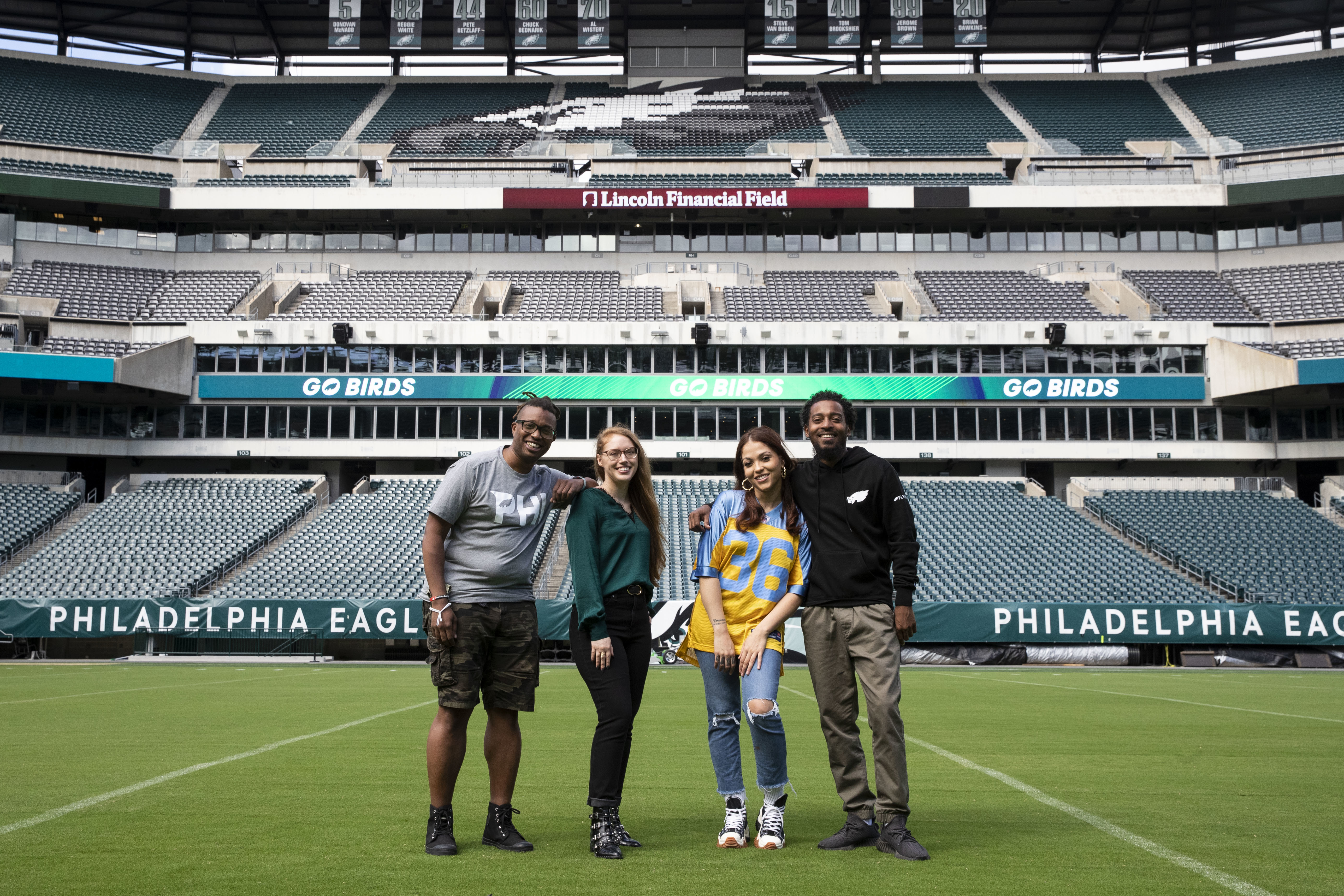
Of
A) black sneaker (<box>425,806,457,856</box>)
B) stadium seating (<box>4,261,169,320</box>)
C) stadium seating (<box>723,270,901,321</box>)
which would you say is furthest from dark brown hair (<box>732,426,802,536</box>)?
stadium seating (<box>4,261,169,320</box>)

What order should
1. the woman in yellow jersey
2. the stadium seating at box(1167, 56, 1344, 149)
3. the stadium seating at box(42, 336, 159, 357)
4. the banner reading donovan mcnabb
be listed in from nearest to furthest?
the woman in yellow jersey, the banner reading donovan mcnabb, the stadium seating at box(42, 336, 159, 357), the stadium seating at box(1167, 56, 1344, 149)

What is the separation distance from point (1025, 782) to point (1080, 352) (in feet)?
114

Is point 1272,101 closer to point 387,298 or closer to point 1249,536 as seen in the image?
point 1249,536

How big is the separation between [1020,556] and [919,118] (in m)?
26.8

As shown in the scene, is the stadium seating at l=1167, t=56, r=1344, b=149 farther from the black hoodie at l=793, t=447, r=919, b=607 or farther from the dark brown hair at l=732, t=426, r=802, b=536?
the dark brown hair at l=732, t=426, r=802, b=536

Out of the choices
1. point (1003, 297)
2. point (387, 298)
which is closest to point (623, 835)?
point (387, 298)

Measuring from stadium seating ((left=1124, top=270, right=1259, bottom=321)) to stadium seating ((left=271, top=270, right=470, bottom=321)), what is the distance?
2765 centimetres

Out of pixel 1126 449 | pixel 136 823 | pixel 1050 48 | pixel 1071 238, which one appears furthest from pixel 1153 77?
pixel 136 823

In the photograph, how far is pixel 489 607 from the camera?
534 centimetres

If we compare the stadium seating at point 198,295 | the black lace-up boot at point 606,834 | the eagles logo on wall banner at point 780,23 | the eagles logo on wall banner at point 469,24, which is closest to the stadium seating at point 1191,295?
the eagles logo on wall banner at point 780,23

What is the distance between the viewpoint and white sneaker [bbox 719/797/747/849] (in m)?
5.12

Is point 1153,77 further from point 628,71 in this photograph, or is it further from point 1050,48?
point 628,71

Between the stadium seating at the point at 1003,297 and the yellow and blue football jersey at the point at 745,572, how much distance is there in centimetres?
3558

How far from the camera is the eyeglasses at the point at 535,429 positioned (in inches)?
214
